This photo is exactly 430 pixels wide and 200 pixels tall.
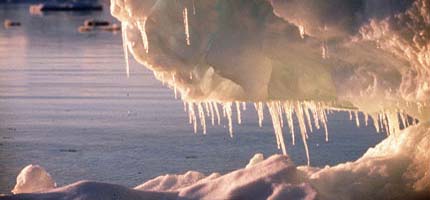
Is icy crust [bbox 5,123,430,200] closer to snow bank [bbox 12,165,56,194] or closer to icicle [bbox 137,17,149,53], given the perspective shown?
snow bank [bbox 12,165,56,194]

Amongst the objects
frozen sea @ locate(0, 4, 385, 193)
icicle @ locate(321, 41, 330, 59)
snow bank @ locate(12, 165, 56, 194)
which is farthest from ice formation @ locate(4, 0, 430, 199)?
frozen sea @ locate(0, 4, 385, 193)

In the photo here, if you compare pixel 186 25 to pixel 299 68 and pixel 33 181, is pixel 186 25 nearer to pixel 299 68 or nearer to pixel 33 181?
pixel 299 68

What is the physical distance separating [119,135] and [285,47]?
6937 millimetres

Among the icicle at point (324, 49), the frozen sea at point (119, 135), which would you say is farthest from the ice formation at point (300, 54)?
the frozen sea at point (119, 135)

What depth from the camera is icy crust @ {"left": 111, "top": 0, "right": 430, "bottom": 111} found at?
24.2ft

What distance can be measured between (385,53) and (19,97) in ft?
46.2

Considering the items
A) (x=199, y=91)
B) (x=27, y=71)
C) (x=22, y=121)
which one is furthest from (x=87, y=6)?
(x=199, y=91)

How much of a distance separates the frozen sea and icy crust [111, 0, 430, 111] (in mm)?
2205

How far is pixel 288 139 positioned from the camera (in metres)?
14.4

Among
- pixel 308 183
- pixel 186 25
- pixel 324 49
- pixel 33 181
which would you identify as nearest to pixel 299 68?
pixel 324 49

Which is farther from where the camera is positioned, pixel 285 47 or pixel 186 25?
pixel 285 47

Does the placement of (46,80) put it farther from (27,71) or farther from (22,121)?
(22,121)

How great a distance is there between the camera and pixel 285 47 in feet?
27.4

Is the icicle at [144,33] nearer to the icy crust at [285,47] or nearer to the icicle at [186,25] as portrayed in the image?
the icy crust at [285,47]
